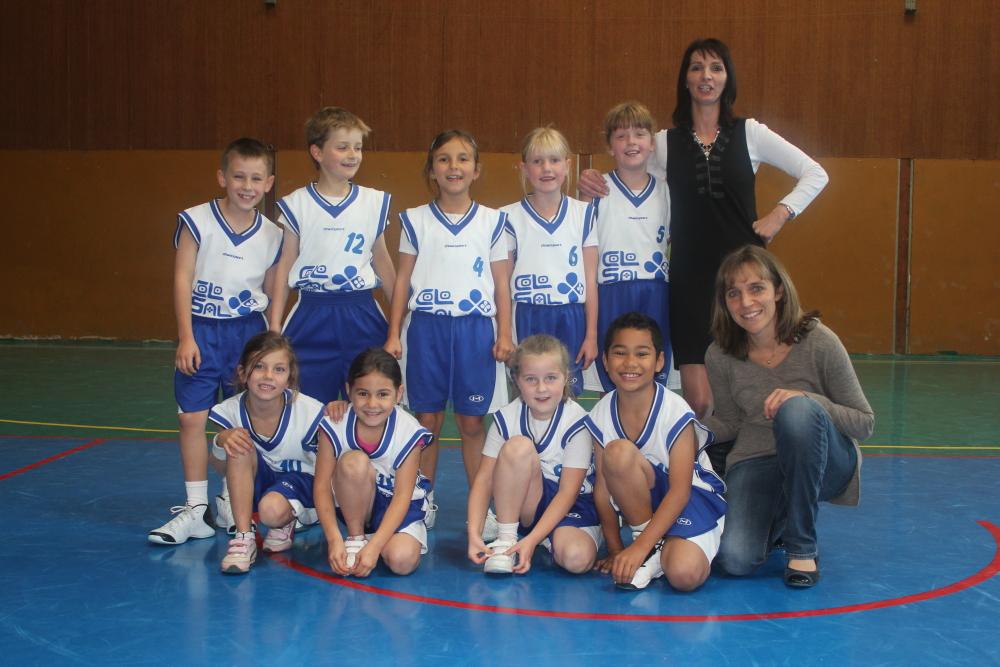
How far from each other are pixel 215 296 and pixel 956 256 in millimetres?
7783

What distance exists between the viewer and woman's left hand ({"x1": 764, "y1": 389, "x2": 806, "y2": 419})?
3.22 m

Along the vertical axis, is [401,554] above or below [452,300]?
below

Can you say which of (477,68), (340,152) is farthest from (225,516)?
(477,68)

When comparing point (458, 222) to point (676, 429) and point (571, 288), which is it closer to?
point (571, 288)

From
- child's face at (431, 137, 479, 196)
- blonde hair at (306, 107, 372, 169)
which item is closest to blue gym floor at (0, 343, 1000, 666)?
child's face at (431, 137, 479, 196)

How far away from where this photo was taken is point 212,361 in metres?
3.91

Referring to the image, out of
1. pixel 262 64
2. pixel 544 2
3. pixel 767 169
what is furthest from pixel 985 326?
pixel 262 64

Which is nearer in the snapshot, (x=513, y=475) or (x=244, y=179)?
(x=513, y=475)

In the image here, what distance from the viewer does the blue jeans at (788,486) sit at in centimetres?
318

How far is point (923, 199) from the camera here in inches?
373

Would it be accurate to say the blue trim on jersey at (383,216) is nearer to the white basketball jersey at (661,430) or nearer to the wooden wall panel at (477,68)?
the white basketball jersey at (661,430)

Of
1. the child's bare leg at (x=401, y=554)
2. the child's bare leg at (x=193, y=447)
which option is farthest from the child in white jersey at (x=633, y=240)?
the child's bare leg at (x=193, y=447)

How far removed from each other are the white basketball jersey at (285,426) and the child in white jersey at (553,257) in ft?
3.10

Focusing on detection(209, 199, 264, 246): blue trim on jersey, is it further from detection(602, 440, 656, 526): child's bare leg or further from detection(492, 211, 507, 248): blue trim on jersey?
detection(602, 440, 656, 526): child's bare leg
